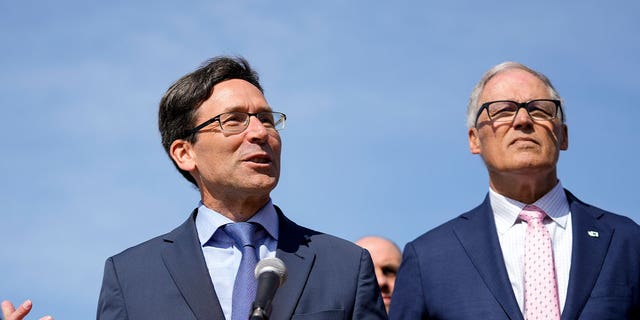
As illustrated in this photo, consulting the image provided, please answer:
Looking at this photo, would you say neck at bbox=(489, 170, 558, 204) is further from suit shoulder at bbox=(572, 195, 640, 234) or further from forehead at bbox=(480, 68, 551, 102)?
forehead at bbox=(480, 68, 551, 102)

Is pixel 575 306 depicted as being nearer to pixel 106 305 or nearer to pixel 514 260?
pixel 514 260

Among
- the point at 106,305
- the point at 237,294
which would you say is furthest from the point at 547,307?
the point at 106,305

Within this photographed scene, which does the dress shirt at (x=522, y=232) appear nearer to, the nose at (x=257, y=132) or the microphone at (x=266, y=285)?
the nose at (x=257, y=132)

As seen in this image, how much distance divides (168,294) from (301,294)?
2.46ft

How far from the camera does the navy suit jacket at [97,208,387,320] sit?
220 inches

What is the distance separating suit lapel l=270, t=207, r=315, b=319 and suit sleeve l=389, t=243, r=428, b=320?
63 centimetres

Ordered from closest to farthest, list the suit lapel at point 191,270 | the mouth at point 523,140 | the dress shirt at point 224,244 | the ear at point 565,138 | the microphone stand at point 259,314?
the microphone stand at point 259,314, the suit lapel at point 191,270, the dress shirt at point 224,244, the mouth at point 523,140, the ear at point 565,138

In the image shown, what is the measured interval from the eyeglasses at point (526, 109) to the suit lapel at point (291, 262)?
4.68 feet

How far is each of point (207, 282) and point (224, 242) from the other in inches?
16.5

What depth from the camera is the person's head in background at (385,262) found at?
9.09 meters

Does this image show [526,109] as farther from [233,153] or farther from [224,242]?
[224,242]

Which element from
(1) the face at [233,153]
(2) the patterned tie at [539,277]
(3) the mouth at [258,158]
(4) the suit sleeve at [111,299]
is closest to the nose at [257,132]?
A: (1) the face at [233,153]

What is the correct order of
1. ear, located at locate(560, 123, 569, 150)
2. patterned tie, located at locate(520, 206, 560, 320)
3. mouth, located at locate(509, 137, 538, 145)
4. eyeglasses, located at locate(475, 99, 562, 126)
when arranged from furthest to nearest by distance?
ear, located at locate(560, 123, 569, 150) < eyeglasses, located at locate(475, 99, 562, 126) < mouth, located at locate(509, 137, 538, 145) < patterned tie, located at locate(520, 206, 560, 320)

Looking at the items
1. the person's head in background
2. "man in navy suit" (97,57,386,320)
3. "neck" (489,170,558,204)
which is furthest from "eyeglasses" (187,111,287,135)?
the person's head in background
